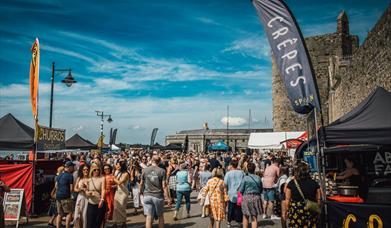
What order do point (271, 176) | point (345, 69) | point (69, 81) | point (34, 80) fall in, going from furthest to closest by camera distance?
point (345, 69) < point (69, 81) < point (34, 80) < point (271, 176)

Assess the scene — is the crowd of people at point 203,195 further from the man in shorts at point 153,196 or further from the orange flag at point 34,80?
the orange flag at point 34,80

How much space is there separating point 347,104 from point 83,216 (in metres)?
15.9

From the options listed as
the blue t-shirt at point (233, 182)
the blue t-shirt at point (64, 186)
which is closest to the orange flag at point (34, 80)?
the blue t-shirt at point (64, 186)

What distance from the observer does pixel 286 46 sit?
224 inches

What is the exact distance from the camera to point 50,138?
11844 millimetres

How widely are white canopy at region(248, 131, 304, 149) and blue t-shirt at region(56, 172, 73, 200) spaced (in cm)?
1634

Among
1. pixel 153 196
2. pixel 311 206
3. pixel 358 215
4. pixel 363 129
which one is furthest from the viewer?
pixel 153 196

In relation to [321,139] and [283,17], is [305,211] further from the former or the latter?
[283,17]

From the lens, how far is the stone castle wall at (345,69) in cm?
1186

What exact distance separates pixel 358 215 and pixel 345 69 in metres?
16.5

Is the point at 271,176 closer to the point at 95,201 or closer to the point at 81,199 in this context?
the point at 95,201

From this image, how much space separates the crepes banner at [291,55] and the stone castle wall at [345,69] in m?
6.98

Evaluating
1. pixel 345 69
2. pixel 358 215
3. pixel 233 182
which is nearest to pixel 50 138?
pixel 233 182

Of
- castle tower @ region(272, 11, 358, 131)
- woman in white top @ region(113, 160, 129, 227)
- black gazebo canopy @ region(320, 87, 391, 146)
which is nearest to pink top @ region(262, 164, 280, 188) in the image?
black gazebo canopy @ region(320, 87, 391, 146)
